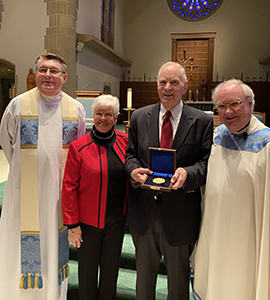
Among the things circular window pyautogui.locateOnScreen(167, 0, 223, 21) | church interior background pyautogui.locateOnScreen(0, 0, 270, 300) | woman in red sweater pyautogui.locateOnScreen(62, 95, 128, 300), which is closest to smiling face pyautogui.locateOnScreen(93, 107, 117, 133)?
woman in red sweater pyautogui.locateOnScreen(62, 95, 128, 300)

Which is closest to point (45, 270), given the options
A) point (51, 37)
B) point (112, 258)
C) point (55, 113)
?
point (112, 258)

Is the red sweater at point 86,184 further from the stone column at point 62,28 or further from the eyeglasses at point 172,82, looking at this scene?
the stone column at point 62,28

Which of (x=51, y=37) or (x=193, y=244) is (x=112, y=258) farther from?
(x=51, y=37)

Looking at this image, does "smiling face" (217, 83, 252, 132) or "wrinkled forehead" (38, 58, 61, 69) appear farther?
"wrinkled forehead" (38, 58, 61, 69)

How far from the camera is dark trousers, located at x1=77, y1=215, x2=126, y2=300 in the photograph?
190cm

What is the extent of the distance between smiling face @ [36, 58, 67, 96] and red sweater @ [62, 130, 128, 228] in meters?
0.49

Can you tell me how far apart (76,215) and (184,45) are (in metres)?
11.4

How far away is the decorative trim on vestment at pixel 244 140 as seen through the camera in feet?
5.30

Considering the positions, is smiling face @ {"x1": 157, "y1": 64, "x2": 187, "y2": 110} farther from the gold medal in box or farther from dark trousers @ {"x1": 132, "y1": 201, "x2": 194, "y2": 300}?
dark trousers @ {"x1": 132, "y1": 201, "x2": 194, "y2": 300}

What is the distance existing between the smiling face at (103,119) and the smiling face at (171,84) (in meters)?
0.37

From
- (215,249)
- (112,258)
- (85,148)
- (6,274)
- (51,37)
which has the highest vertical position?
(51,37)

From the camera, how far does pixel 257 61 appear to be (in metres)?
11.3

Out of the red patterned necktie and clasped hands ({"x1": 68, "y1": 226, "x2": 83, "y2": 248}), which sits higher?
the red patterned necktie

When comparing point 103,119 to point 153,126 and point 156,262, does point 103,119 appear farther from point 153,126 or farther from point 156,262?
point 156,262
